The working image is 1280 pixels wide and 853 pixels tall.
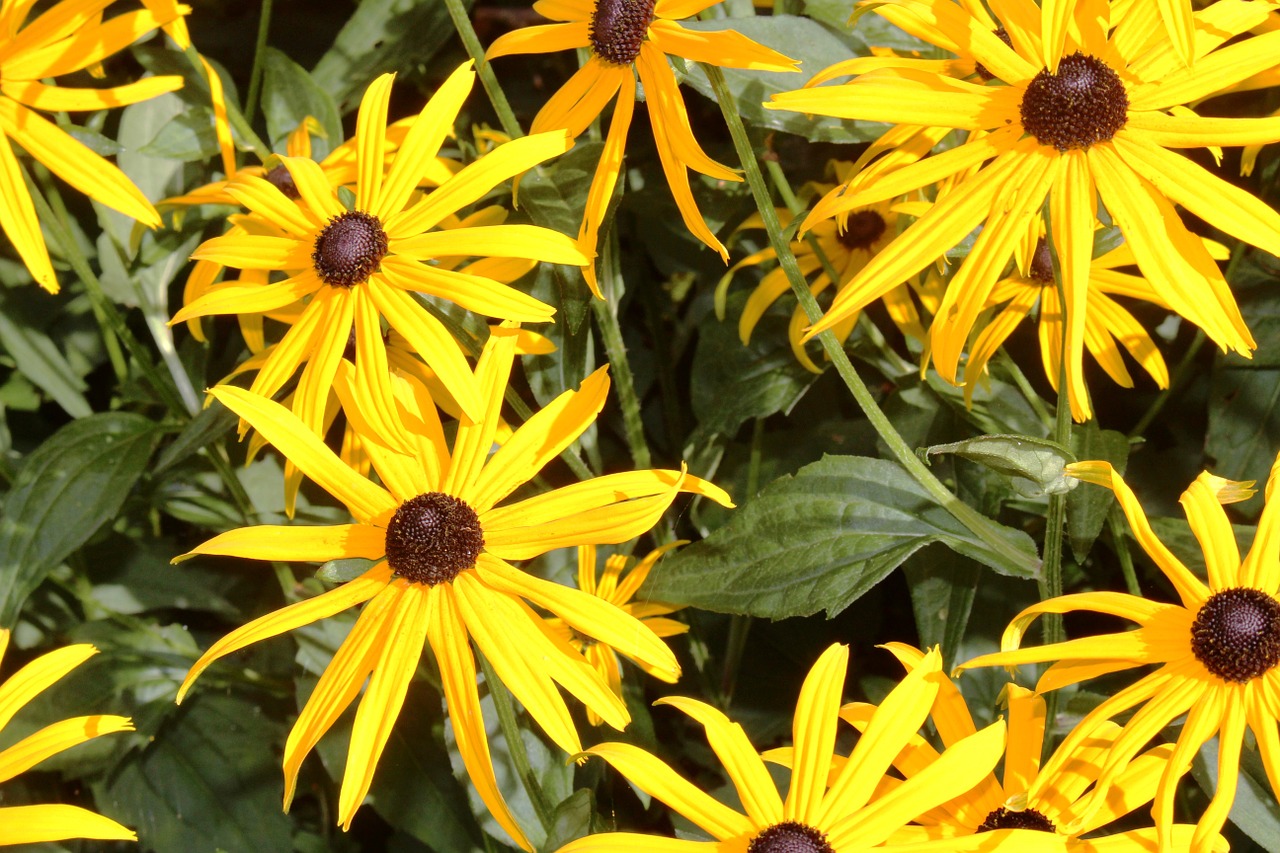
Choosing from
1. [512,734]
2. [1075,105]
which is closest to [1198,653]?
[1075,105]

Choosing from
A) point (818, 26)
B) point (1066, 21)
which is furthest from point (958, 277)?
point (818, 26)

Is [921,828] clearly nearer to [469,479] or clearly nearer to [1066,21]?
[469,479]

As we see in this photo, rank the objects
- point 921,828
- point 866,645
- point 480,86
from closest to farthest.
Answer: point 921,828 → point 866,645 → point 480,86

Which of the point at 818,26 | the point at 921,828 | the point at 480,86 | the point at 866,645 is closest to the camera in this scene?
the point at 921,828

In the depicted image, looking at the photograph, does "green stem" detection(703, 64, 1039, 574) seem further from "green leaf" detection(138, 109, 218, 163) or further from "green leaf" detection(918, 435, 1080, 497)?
"green leaf" detection(138, 109, 218, 163)

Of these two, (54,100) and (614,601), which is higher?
(54,100)

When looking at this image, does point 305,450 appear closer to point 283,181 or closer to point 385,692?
point 385,692

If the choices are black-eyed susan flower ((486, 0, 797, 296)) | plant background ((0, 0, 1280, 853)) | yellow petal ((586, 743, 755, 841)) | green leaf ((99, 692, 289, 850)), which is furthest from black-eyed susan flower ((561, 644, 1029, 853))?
green leaf ((99, 692, 289, 850))
